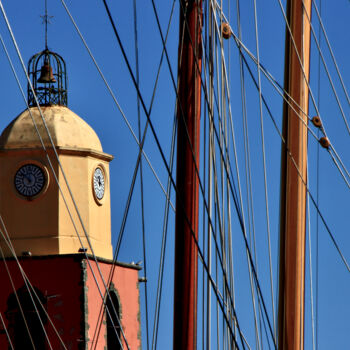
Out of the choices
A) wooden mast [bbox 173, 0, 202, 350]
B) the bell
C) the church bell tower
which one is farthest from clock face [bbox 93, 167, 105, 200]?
wooden mast [bbox 173, 0, 202, 350]

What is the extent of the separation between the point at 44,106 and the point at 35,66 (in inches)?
52.8

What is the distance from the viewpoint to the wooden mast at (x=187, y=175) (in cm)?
1551

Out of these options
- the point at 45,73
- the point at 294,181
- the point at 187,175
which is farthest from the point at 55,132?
the point at 294,181

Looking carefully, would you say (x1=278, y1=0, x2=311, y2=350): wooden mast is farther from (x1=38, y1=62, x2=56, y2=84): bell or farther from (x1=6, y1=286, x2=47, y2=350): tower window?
(x1=6, y1=286, x2=47, y2=350): tower window

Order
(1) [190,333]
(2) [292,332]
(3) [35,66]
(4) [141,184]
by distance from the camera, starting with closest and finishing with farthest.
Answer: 1. (2) [292,332]
2. (1) [190,333]
3. (4) [141,184]
4. (3) [35,66]

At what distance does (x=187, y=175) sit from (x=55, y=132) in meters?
20.0

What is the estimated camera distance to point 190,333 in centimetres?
1551

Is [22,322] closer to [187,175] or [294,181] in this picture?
[187,175]

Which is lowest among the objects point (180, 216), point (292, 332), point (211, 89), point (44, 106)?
point (292, 332)

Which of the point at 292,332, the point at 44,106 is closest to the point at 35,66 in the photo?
the point at 44,106

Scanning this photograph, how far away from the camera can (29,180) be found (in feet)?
120

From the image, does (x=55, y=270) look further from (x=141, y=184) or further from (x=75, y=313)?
(x=141, y=184)

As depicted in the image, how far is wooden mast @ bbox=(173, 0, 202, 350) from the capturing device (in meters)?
15.5

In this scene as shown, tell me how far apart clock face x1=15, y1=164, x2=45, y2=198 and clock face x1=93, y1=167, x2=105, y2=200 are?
1.21m
